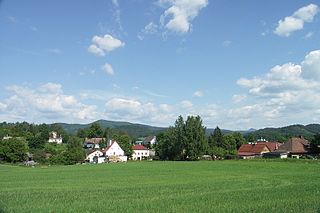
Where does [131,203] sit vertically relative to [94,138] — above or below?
below

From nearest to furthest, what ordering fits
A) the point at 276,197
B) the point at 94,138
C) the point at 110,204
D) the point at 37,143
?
1. the point at 110,204
2. the point at 276,197
3. the point at 37,143
4. the point at 94,138

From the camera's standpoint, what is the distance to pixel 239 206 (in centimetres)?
1778

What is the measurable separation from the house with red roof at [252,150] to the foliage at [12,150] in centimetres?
6240

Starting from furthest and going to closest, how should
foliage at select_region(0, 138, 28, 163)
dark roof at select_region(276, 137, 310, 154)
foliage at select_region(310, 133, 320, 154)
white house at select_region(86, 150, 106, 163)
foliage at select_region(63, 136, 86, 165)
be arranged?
white house at select_region(86, 150, 106, 163) → dark roof at select_region(276, 137, 310, 154) → foliage at select_region(0, 138, 28, 163) → foliage at select_region(63, 136, 86, 165) → foliage at select_region(310, 133, 320, 154)

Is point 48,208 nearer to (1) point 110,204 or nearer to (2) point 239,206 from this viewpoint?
(1) point 110,204

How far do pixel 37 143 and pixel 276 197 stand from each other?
425ft

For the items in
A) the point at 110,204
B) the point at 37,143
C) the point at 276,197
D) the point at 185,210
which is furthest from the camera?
the point at 37,143

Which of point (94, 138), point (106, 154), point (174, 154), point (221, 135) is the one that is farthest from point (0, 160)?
point (94, 138)

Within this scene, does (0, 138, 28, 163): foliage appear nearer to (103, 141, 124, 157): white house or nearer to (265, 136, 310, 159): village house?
(103, 141, 124, 157): white house

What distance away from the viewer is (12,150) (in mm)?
105625

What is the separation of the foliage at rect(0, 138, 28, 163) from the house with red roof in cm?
6240

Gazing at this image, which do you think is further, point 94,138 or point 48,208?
point 94,138

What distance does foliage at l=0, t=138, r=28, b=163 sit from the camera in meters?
104

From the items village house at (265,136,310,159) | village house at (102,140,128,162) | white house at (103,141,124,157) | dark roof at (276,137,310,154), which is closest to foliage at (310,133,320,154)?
village house at (265,136,310,159)
